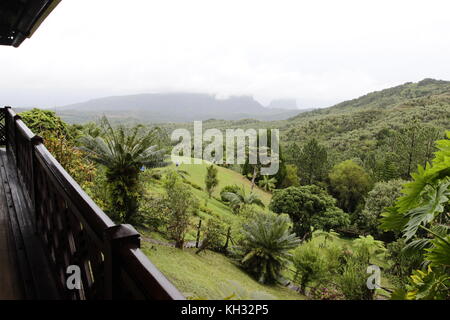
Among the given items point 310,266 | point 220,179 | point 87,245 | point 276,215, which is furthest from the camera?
point 220,179

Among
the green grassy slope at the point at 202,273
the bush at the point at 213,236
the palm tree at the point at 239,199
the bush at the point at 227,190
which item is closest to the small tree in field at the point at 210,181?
the bush at the point at 227,190

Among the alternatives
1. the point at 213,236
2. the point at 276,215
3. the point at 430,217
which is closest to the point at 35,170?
the point at 430,217

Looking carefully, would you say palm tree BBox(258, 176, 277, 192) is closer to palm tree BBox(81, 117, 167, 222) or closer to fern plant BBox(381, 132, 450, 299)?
palm tree BBox(81, 117, 167, 222)

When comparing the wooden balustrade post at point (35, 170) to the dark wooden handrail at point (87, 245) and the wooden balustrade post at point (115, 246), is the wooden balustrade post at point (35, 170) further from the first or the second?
the wooden balustrade post at point (115, 246)

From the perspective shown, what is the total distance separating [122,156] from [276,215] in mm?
7523

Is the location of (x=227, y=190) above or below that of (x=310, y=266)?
above

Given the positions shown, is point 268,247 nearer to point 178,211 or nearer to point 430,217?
point 178,211

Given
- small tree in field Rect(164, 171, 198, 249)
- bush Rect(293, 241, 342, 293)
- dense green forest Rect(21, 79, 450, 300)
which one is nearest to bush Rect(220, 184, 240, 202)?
dense green forest Rect(21, 79, 450, 300)

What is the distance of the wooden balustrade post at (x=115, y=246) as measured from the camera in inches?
33.0

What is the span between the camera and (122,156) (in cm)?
884

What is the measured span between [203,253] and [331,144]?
104 ft

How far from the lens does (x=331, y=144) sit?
3966 centimetres

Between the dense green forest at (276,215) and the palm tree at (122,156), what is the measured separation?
0.11 ft
